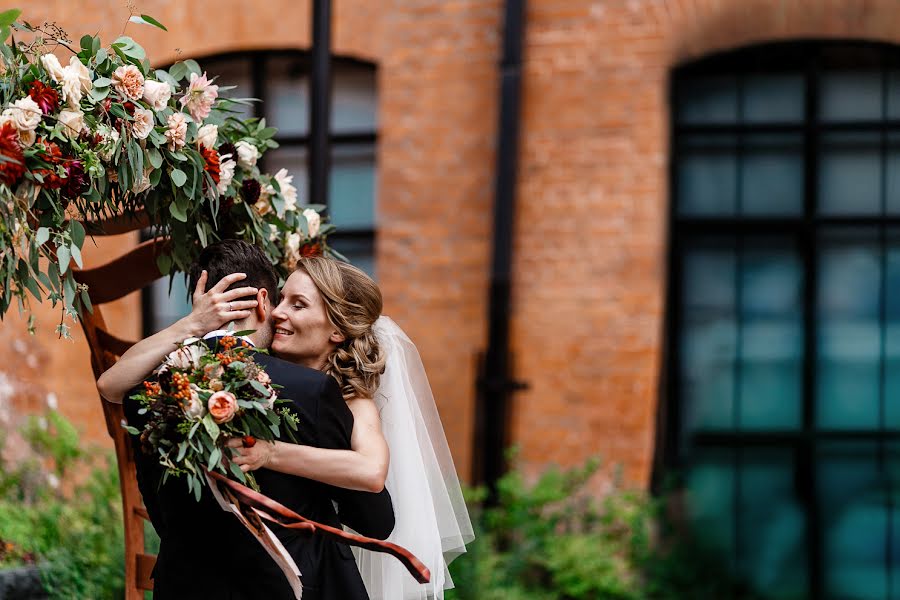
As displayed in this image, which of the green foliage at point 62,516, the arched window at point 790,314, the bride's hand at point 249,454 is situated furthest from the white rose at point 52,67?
the arched window at point 790,314

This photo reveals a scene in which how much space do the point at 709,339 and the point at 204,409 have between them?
194 inches

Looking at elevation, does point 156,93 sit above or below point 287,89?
below

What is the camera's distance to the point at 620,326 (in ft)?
22.4

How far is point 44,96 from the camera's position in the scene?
2.89m

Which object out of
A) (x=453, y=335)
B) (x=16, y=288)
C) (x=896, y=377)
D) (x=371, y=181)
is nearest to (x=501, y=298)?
(x=453, y=335)

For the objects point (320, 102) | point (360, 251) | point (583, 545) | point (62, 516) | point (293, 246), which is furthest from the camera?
point (360, 251)

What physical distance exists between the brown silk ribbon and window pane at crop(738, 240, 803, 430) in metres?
4.48

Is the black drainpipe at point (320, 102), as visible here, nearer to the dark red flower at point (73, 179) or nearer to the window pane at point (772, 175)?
the dark red flower at point (73, 179)

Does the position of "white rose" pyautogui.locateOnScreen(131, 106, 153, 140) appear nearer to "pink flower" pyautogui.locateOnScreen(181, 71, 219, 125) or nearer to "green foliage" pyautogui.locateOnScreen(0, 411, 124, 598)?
"pink flower" pyautogui.locateOnScreen(181, 71, 219, 125)

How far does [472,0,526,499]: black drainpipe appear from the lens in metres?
6.88

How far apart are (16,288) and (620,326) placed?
175 inches

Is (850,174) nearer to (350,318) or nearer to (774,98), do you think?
(774,98)

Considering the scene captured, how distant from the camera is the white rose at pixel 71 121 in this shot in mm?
2920

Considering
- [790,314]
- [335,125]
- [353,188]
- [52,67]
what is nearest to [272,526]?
[52,67]
